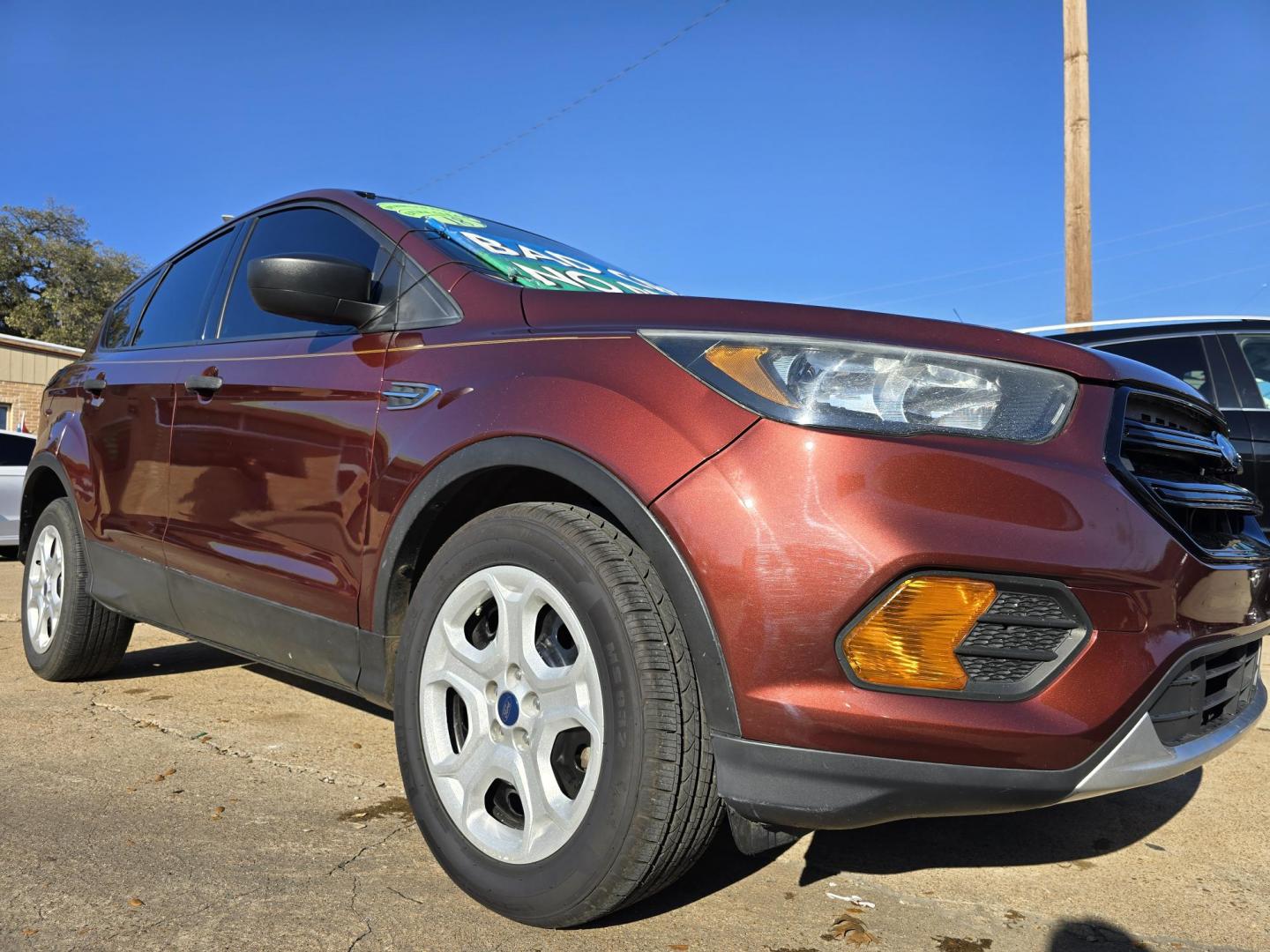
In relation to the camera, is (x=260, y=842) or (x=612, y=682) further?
(x=260, y=842)

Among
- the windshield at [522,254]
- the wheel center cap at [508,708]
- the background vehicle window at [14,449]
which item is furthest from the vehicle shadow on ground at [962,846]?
the background vehicle window at [14,449]

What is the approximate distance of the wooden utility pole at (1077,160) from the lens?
7.67 m

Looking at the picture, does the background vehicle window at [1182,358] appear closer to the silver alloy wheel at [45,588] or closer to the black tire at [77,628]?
the black tire at [77,628]

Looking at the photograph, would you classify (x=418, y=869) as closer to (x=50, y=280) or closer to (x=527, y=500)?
(x=527, y=500)

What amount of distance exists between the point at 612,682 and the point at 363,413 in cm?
103

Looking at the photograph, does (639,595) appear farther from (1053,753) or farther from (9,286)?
(9,286)

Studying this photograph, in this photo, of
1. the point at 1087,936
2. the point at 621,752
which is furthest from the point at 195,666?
the point at 1087,936

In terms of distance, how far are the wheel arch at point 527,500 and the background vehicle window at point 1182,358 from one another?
4350 mm

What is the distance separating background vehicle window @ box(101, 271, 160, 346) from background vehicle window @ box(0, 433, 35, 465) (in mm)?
6831

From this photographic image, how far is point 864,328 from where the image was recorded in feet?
5.98

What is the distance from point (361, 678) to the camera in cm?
239

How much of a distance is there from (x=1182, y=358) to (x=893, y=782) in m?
4.73

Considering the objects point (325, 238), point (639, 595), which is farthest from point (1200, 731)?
point (325, 238)

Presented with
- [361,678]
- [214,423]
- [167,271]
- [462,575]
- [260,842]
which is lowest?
[260,842]
